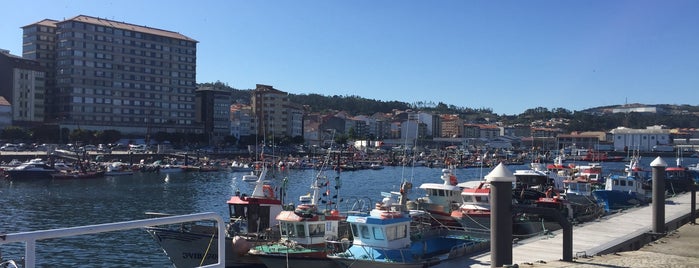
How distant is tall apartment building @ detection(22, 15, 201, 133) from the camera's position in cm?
11612

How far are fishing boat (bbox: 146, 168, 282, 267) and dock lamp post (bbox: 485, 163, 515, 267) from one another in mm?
11836

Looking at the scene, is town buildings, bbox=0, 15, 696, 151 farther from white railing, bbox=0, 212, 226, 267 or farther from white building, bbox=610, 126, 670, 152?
white building, bbox=610, 126, 670, 152

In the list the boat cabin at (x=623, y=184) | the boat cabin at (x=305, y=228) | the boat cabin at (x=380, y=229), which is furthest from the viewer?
the boat cabin at (x=623, y=184)

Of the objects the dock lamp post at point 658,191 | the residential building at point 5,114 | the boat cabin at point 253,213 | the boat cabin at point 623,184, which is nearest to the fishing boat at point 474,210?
the dock lamp post at point 658,191

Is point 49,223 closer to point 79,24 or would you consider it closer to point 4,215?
point 4,215

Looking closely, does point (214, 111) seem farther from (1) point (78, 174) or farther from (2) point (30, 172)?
(2) point (30, 172)

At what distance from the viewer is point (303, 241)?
2075cm

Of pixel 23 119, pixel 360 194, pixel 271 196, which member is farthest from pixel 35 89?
pixel 271 196

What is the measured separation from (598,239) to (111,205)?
37.5m

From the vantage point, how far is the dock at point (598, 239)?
61.1 feet

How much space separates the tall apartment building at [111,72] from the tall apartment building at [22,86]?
4066mm

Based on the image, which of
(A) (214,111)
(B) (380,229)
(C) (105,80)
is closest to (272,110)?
Result: (A) (214,111)

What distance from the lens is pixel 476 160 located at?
132 metres

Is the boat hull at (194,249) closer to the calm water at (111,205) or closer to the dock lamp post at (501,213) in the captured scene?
the calm water at (111,205)
